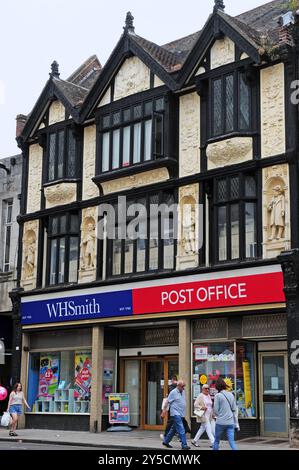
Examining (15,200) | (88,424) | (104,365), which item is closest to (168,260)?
(104,365)

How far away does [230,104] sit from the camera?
2339 centimetres

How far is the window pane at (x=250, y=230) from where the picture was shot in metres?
22.4

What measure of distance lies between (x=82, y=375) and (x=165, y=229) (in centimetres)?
600

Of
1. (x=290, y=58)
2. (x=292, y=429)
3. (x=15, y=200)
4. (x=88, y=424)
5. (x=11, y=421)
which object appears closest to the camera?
(x=292, y=429)

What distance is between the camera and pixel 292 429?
20125 millimetres

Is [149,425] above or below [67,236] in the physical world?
below

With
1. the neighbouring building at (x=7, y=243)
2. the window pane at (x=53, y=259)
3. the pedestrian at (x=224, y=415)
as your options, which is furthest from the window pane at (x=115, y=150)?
the pedestrian at (x=224, y=415)

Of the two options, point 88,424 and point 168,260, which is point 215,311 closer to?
point 168,260

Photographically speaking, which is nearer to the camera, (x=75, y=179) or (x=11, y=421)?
(x=11, y=421)

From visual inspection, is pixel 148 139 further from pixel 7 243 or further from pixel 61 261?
pixel 7 243

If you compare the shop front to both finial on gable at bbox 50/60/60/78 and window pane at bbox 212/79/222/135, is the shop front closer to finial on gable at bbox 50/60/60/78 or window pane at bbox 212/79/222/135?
window pane at bbox 212/79/222/135

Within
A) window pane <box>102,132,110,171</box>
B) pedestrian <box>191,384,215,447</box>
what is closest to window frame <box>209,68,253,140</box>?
window pane <box>102,132,110,171</box>

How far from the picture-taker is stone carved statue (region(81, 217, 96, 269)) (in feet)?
87.8
